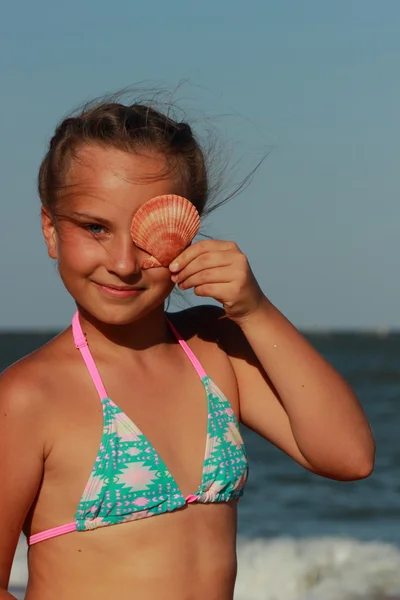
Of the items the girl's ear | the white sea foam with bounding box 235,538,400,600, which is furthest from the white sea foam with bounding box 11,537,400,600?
the girl's ear

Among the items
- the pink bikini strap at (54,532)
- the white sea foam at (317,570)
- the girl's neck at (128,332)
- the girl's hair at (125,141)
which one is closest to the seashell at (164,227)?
the girl's hair at (125,141)

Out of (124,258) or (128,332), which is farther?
(128,332)

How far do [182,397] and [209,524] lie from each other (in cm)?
34

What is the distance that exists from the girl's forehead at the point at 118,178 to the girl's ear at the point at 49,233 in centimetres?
14

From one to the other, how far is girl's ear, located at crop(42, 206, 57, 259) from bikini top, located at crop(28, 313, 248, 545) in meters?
0.24

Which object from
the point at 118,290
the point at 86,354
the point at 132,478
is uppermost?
the point at 118,290

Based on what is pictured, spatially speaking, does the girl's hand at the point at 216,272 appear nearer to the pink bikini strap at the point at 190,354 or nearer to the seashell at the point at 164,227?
the seashell at the point at 164,227

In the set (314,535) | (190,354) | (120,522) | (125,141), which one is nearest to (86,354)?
(190,354)

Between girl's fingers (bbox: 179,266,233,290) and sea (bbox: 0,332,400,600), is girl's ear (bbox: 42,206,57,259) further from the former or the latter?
sea (bbox: 0,332,400,600)

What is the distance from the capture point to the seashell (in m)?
2.48

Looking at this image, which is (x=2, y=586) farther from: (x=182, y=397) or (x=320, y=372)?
(x=320, y=372)

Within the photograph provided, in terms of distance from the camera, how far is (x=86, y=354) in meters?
2.72

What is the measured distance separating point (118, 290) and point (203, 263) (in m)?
0.22

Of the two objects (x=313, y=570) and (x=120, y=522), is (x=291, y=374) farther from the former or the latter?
(x=313, y=570)
